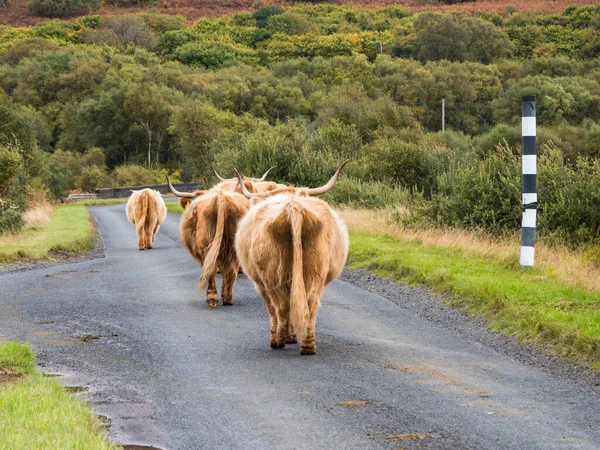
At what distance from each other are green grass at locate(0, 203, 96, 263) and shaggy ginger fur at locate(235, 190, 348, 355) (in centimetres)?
1268

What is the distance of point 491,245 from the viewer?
16906mm

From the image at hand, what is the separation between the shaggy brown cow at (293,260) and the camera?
28.9ft

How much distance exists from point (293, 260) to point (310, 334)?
73 cm

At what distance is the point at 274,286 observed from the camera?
9.09 metres

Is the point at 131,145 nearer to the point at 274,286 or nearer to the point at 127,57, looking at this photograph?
the point at 127,57

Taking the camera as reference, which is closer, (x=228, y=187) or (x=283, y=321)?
(x=283, y=321)

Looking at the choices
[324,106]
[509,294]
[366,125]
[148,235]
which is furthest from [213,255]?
[324,106]

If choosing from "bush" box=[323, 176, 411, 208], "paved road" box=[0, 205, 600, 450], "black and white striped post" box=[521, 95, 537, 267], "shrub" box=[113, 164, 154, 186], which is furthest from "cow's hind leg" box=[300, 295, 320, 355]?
"shrub" box=[113, 164, 154, 186]

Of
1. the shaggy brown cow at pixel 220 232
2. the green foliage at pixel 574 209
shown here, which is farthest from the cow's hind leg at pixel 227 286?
the green foliage at pixel 574 209

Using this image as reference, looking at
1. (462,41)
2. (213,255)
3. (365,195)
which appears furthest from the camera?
(462,41)

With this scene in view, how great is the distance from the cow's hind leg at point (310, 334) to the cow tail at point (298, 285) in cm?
7

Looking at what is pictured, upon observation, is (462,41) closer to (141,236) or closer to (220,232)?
(141,236)

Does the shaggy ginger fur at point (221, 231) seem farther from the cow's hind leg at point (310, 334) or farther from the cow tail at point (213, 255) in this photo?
the cow's hind leg at point (310, 334)

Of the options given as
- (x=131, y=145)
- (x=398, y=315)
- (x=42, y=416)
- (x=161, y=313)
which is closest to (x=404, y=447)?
(x=42, y=416)
